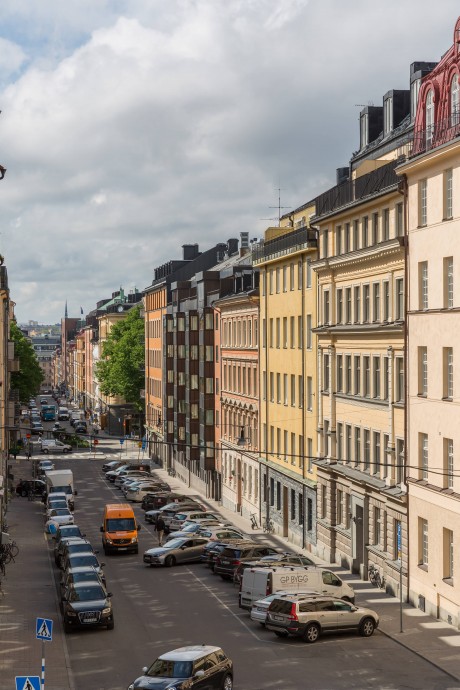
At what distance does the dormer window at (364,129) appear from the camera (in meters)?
61.9

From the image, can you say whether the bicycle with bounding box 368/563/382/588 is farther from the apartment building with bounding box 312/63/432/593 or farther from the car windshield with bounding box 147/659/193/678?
the car windshield with bounding box 147/659/193/678

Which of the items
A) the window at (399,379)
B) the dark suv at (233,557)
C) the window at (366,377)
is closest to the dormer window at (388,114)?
the window at (366,377)

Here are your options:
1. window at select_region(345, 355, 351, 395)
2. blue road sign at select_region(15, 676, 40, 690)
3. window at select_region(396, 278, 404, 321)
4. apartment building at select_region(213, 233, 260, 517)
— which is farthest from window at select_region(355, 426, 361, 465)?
blue road sign at select_region(15, 676, 40, 690)

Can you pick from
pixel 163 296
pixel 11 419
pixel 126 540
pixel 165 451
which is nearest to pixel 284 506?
pixel 126 540

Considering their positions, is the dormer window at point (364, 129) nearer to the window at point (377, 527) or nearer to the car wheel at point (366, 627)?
the window at point (377, 527)

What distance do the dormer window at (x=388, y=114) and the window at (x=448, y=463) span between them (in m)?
23.0

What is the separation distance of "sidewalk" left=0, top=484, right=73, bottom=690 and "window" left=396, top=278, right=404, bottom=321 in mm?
17434

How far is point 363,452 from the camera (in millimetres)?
50094

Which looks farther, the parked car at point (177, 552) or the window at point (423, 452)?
the parked car at point (177, 552)

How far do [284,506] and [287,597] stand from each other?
1136 inches

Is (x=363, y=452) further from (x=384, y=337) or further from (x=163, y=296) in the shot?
(x=163, y=296)

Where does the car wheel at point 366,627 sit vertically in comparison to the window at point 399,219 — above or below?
below

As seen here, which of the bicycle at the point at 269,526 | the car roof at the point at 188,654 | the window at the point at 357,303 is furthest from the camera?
the bicycle at the point at 269,526

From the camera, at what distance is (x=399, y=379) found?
45.5 m
